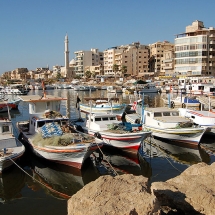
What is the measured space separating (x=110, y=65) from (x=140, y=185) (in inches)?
4977

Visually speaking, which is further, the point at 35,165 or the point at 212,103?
the point at 212,103

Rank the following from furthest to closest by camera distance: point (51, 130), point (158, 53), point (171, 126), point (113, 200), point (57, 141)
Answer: point (158, 53) → point (171, 126) → point (51, 130) → point (57, 141) → point (113, 200)

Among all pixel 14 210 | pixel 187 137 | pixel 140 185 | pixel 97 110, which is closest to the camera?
pixel 140 185

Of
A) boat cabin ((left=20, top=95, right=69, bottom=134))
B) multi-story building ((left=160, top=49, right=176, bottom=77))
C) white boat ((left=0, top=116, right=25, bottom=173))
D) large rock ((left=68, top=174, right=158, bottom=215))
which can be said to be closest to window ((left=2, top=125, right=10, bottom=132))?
white boat ((left=0, top=116, right=25, bottom=173))

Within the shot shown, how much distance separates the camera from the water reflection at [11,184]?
1312 cm

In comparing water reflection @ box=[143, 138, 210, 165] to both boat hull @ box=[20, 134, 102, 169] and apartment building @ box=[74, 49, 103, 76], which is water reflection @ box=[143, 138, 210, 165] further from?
apartment building @ box=[74, 49, 103, 76]

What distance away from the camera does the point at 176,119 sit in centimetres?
→ 2195

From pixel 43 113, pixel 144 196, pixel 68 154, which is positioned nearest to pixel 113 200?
pixel 144 196

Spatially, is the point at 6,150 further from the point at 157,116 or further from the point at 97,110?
the point at 97,110

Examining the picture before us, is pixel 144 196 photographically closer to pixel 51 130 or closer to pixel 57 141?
pixel 57 141

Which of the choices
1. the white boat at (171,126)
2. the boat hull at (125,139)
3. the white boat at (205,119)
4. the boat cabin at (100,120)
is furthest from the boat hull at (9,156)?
the white boat at (205,119)

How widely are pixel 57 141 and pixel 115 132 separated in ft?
14.1

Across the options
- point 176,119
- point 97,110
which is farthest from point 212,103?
point 176,119

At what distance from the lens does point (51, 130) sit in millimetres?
17125
